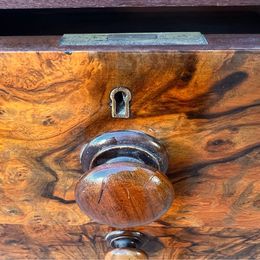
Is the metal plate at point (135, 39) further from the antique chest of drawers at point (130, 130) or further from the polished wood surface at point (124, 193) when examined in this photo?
the polished wood surface at point (124, 193)

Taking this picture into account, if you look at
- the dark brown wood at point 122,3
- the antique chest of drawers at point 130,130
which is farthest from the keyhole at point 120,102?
the dark brown wood at point 122,3

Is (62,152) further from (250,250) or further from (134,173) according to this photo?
(250,250)

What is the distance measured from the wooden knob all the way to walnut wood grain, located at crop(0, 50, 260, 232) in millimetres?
64

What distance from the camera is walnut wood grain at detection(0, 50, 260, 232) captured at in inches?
17.0

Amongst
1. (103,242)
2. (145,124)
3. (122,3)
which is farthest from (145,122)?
(103,242)

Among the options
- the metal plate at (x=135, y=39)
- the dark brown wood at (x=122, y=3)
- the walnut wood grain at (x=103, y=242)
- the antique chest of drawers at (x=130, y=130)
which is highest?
the dark brown wood at (x=122, y=3)

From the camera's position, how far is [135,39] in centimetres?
47

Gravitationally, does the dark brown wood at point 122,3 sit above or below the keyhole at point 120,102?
above

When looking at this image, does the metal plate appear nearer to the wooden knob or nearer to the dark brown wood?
the dark brown wood

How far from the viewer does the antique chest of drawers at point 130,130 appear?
1.43 feet

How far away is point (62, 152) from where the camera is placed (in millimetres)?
512

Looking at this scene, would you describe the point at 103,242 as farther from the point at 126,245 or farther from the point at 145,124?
the point at 145,124

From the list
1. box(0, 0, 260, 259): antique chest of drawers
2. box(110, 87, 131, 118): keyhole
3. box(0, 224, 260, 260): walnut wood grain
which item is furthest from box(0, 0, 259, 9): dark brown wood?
box(0, 224, 260, 260): walnut wood grain

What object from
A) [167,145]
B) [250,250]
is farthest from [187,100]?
[250,250]
